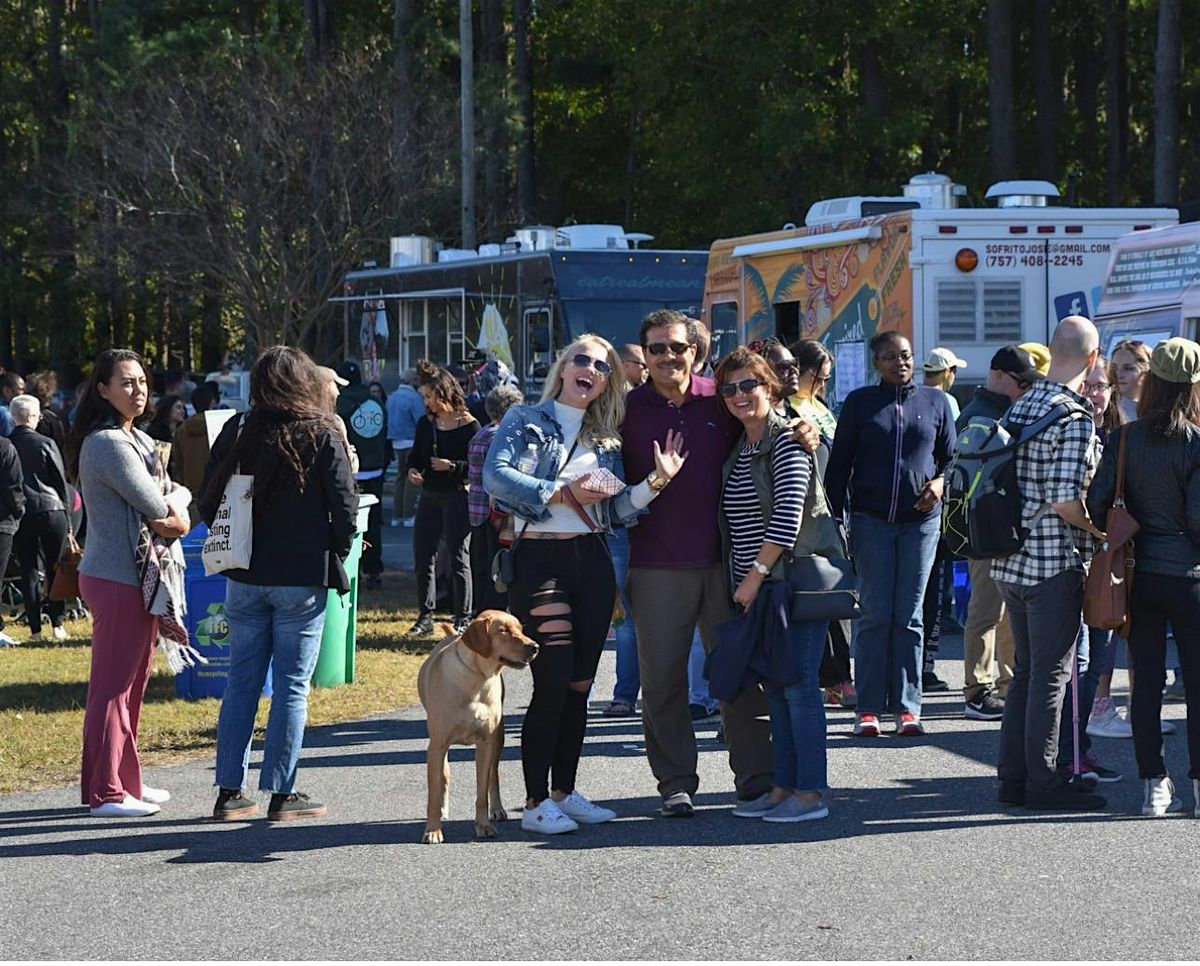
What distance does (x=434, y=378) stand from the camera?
40.5ft

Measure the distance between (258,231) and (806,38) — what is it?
33.7 ft

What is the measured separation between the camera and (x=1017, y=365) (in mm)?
8367

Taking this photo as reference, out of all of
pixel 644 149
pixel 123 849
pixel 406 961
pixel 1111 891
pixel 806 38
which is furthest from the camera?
pixel 644 149

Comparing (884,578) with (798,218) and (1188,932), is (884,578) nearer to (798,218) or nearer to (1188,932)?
(1188,932)

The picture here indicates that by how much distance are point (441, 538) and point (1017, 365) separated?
5376 millimetres

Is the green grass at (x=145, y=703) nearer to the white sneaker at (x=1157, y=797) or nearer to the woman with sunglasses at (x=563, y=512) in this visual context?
the woman with sunglasses at (x=563, y=512)

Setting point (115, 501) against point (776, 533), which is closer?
point (776, 533)

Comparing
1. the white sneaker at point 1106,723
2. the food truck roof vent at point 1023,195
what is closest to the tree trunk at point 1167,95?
the food truck roof vent at point 1023,195

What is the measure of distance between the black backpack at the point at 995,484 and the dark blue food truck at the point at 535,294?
12.5 metres

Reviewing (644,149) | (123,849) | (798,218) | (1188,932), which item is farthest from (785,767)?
(644,149)

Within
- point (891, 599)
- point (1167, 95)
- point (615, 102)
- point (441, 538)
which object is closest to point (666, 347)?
point (891, 599)

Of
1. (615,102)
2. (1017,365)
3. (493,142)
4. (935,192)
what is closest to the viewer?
(1017,365)

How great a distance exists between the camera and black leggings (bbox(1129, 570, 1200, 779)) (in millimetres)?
7148

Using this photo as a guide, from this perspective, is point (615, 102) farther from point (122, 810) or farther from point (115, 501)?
point (122, 810)
